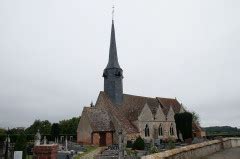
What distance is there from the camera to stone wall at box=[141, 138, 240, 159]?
36.1 feet

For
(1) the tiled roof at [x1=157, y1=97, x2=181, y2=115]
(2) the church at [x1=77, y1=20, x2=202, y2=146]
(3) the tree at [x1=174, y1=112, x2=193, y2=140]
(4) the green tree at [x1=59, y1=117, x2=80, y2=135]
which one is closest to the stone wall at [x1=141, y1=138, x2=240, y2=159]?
(3) the tree at [x1=174, y1=112, x2=193, y2=140]

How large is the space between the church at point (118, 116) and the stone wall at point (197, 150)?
1535cm

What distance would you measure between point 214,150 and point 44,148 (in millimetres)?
15958

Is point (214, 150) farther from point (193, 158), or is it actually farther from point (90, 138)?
point (90, 138)

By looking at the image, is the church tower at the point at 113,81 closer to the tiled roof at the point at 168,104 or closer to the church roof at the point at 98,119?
the church roof at the point at 98,119

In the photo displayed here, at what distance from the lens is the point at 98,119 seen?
38625mm

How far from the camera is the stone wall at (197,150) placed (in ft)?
36.1

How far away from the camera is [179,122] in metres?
40.3

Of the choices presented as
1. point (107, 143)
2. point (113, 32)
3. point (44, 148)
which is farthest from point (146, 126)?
point (44, 148)

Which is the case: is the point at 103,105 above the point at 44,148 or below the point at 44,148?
above

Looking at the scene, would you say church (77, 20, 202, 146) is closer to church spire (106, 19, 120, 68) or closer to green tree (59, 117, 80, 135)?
church spire (106, 19, 120, 68)

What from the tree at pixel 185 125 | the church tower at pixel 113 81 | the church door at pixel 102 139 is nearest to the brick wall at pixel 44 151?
the church door at pixel 102 139

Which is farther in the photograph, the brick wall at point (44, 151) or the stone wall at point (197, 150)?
the stone wall at point (197, 150)

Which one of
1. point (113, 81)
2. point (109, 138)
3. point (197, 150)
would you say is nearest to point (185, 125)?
point (109, 138)
